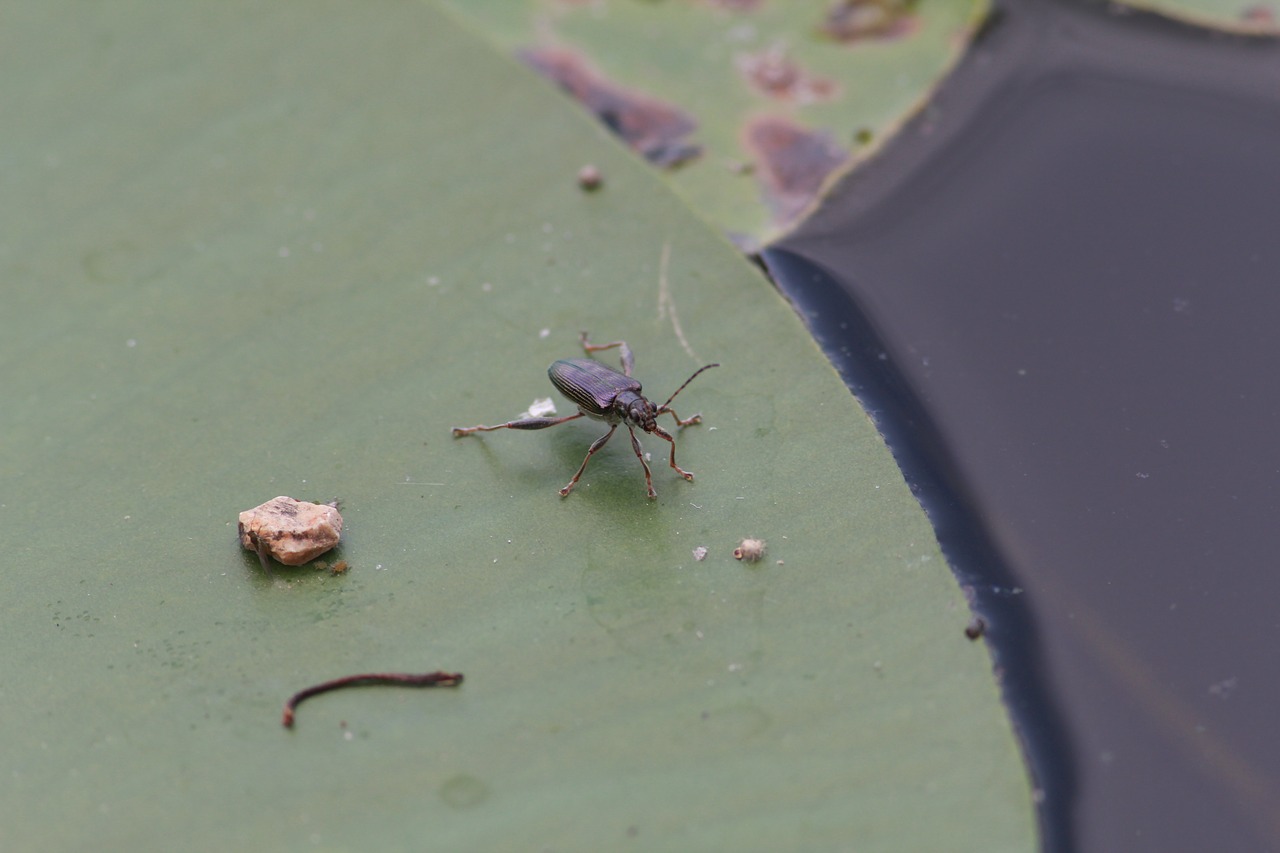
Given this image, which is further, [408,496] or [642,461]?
[642,461]

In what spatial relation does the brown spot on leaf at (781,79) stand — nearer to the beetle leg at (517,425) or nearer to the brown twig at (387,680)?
the beetle leg at (517,425)

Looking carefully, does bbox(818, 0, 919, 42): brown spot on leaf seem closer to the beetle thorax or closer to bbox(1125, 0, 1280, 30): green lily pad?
bbox(1125, 0, 1280, 30): green lily pad

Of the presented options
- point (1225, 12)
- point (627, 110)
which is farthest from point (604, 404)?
point (1225, 12)

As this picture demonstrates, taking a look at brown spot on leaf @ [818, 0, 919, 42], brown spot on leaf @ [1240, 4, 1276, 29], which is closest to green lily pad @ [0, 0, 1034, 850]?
brown spot on leaf @ [818, 0, 919, 42]

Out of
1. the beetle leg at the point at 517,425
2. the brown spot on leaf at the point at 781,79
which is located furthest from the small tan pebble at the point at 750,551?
the brown spot on leaf at the point at 781,79

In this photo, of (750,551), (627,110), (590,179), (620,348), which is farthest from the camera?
(627,110)

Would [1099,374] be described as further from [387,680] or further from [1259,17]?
[387,680]

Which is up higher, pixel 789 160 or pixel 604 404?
pixel 789 160
